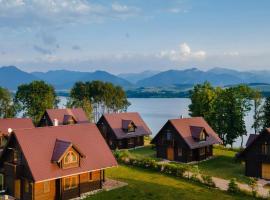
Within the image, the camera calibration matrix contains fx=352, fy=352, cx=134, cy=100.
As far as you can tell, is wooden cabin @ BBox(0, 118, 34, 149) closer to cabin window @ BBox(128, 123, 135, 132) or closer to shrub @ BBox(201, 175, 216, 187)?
cabin window @ BBox(128, 123, 135, 132)

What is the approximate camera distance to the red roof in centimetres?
2703

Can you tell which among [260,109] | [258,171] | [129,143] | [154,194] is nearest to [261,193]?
[258,171]

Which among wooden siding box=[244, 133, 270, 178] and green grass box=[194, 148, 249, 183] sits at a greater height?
wooden siding box=[244, 133, 270, 178]

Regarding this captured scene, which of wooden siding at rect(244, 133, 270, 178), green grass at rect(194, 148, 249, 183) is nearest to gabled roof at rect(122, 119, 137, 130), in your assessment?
green grass at rect(194, 148, 249, 183)

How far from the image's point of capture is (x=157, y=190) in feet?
99.7

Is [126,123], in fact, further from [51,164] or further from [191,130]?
[51,164]

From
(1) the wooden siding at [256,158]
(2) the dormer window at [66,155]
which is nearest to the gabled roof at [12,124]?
(2) the dormer window at [66,155]

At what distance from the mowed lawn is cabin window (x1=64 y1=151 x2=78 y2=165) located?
1617cm

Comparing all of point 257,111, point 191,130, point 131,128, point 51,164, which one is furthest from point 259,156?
point 257,111

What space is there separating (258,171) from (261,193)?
667cm

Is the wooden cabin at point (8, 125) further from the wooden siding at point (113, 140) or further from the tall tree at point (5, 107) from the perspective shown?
the tall tree at point (5, 107)

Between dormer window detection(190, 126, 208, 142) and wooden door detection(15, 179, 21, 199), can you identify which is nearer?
wooden door detection(15, 179, 21, 199)

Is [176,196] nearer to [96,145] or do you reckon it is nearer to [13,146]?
[96,145]

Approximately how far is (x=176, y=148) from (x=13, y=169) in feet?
77.1
